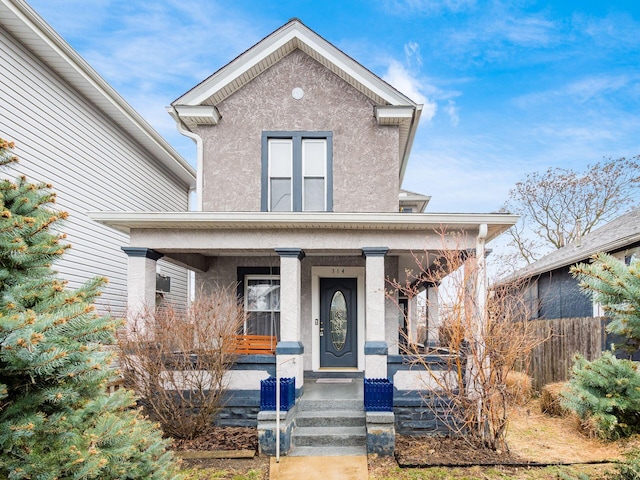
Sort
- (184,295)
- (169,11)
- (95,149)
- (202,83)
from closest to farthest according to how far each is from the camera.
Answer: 1. (202,83)
2. (95,149)
3. (169,11)
4. (184,295)

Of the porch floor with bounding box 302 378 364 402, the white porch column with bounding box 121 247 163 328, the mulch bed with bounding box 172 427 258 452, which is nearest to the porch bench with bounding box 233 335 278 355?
the porch floor with bounding box 302 378 364 402

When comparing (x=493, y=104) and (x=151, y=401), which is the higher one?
(x=493, y=104)

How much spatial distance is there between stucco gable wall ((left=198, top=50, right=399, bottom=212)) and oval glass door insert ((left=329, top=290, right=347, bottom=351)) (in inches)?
86.2

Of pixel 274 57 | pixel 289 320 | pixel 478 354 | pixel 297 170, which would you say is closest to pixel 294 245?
pixel 289 320

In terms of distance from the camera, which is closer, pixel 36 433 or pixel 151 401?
pixel 36 433

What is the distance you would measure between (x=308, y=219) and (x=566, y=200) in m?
20.0

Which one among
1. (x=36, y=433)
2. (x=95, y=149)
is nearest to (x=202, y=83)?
(x=95, y=149)

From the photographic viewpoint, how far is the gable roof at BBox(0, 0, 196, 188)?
770 cm

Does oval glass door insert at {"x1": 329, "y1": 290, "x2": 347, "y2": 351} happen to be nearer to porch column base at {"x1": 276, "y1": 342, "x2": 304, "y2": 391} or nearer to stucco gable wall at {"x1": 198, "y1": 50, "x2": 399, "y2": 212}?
stucco gable wall at {"x1": 198, "y1": 50, "x2": 399, "y2": 212}

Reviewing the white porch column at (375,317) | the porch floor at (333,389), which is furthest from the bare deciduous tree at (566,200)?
the white porch column at (375,317)

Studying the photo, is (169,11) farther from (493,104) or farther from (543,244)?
(543,244)

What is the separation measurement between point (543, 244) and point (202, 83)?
2046cm

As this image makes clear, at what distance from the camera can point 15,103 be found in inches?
318

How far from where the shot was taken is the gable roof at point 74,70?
25.3 ft
